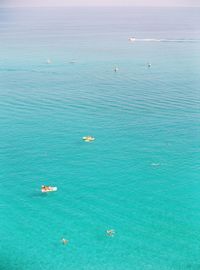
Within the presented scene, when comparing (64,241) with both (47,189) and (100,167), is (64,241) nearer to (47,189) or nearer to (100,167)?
(47,189)

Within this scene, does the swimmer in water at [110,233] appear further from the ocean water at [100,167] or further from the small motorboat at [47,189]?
the small motorboat at [47,189]

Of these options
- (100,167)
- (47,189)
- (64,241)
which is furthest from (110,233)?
(100,167)

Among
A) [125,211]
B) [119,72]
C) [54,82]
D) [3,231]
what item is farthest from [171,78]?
[3,231]

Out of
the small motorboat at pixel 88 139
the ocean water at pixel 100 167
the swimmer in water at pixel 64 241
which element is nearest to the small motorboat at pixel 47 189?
the ocean water at pixel 100 167

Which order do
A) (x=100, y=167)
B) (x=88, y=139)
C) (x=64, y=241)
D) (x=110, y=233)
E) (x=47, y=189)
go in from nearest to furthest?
(x=64, y=241) → (x=110, y=233) → (x=47, y=189) → (x=100, y=167) → (x=88, y=139)

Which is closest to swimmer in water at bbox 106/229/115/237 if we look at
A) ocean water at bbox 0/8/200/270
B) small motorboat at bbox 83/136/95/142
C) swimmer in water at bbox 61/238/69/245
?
ocean water at bbox 0/8/200/270

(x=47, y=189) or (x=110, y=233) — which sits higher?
(x=47, y=189)

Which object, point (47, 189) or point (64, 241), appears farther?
point (47, 189)

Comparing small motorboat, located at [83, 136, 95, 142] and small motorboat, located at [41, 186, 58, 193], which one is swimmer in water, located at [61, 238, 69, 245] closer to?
small motorboat, located at [41, 186, 58, 193]
